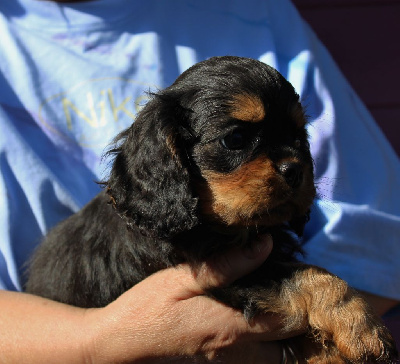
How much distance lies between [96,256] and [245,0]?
5.84ft

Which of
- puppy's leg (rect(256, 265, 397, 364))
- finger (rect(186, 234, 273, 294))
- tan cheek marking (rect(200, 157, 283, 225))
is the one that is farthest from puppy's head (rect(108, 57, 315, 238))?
puppy's leg (rect(256, 265, 397, 364))

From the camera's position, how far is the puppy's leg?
2.16 meters

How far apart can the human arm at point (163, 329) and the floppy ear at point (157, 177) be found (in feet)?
0.96

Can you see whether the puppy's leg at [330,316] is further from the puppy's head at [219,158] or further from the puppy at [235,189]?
the puppy's head at [219,158]

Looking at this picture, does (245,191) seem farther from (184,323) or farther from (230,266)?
(184,323)

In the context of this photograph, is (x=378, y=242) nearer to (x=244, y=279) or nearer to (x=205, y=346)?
(x=244, y=279)

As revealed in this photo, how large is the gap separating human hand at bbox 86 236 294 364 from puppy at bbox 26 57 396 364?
0.06 m

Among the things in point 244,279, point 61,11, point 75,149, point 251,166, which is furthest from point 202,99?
point 61,11

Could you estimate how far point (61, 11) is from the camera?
10.1ft

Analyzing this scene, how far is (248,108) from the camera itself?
6.98 ft

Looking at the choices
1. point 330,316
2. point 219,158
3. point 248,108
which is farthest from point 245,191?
point 330,316

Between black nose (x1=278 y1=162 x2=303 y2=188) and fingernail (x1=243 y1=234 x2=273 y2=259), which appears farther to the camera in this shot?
fingernail (x1=243 y1=234 x2=273 y2=259)

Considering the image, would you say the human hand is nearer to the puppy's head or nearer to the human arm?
the human arm

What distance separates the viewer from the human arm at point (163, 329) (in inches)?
90.6
